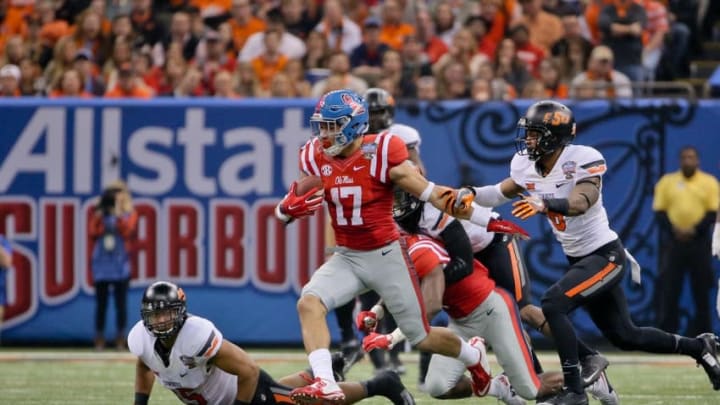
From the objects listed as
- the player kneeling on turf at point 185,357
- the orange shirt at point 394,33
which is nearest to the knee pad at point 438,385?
the player kneeling on turf at point 185,357

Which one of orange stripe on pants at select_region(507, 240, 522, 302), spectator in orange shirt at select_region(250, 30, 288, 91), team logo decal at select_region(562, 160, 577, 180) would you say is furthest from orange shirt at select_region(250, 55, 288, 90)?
team logo decal at select_region(562, 160, 577, 180)

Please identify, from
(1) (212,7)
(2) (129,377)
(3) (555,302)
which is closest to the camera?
(3) (555,302)

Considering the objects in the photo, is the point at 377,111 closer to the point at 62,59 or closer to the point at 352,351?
the point at 352,351

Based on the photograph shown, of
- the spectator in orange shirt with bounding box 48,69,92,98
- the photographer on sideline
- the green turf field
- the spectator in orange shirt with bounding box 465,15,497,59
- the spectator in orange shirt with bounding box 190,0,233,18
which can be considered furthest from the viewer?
the spectator in orange shirt with bounding box 190,0,233,18

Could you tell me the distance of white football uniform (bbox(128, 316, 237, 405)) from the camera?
693cm

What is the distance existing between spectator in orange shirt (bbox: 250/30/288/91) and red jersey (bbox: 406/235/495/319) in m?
6.29

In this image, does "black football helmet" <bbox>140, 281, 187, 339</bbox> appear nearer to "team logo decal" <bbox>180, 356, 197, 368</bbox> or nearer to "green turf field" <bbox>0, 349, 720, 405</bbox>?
"team logo decal" <bbox>180, 356, 197, 368</bbox>

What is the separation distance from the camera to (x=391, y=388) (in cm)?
745

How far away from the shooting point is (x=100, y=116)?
13250mm

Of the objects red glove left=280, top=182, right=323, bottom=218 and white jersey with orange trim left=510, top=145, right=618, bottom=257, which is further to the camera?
white jersey with orange trim left=510, top=145, right=618, bottom=257

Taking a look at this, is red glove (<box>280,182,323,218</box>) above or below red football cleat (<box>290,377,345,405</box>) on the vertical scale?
above

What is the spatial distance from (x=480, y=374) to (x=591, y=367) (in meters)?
0.73

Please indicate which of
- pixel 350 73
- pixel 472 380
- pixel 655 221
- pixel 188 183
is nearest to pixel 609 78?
pixel 655 221

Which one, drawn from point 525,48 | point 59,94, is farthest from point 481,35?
point 59,94
